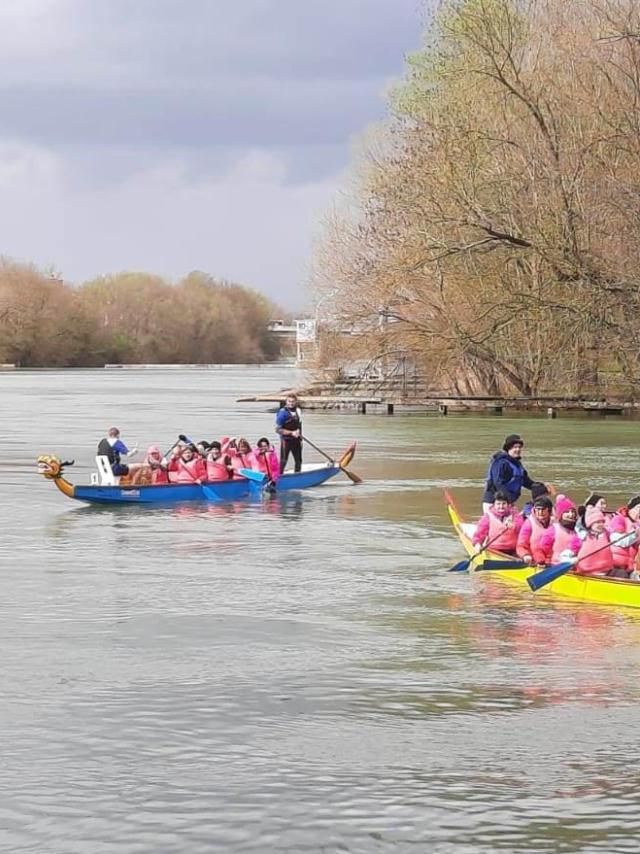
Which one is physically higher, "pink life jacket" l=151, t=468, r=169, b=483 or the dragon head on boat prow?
the dragon head on boat prow

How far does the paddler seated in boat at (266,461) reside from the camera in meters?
29.1

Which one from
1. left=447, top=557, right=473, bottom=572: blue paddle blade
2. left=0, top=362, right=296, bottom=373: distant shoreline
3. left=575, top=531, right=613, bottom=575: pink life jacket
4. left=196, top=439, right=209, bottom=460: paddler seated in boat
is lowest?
left=447, top=557, right=473, bottom=572: blue paddle blade

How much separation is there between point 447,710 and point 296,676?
1.83 metres

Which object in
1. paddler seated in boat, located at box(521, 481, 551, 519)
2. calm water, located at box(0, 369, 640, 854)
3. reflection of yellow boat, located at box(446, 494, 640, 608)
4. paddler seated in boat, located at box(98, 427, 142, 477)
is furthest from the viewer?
paddler seated in boat, located at box(98, 427, 142, 477)

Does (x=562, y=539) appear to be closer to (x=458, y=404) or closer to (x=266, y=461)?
(x=266, y=461)

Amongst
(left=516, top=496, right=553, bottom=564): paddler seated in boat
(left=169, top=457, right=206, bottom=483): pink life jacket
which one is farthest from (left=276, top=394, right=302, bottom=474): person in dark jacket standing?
(left=516, top=496, right=553, bottom=564): paddler seated in boat

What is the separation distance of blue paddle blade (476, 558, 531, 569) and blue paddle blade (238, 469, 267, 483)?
10.2m

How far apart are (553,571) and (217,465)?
1214cm

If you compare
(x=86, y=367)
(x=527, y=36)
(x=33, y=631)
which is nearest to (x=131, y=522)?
(x=33, y=631)

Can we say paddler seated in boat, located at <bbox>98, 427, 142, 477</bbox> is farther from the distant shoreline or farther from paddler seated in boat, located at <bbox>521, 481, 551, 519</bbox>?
the distant shoreline

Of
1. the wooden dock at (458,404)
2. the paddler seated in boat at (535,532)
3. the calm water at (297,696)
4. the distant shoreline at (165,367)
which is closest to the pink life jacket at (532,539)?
the paddler seated in boat at (535,532)

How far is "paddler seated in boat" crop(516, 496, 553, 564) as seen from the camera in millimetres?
18266

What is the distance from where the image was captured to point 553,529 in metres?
18.1

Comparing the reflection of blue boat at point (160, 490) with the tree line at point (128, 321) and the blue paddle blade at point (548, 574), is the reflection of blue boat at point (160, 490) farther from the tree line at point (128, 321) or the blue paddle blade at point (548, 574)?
the tree line at point (128, 321)
